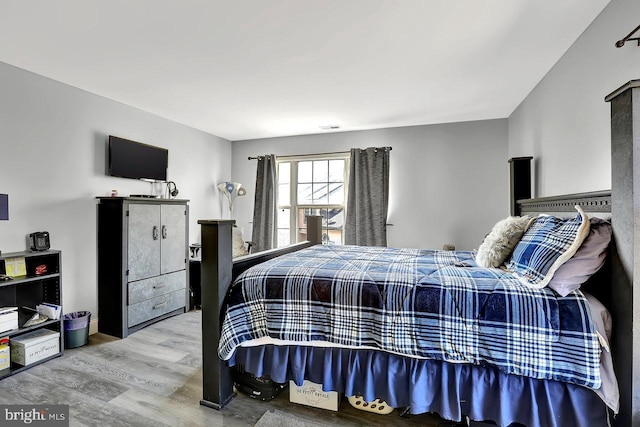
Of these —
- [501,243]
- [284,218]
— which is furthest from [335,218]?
[501,243]

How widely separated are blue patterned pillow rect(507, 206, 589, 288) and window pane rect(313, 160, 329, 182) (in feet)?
10.6

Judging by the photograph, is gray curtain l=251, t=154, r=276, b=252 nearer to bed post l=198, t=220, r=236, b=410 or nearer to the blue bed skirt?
bed post l=198, t=220, r=236, b=410

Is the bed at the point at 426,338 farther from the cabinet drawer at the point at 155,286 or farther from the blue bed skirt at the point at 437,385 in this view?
the cabinet drawer at the point at 155,286

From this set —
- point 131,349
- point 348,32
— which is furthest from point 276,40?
point 131,349

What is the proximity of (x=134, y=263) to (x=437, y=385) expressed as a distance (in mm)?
2852

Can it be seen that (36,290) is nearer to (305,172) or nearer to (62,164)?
(62,164)

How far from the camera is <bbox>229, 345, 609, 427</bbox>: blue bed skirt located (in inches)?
51.7

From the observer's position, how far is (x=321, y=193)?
188 inches

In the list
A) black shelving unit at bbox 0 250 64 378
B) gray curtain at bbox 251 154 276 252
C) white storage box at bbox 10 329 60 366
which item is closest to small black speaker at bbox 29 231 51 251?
black shelving unit at bbox 0 250 64 378

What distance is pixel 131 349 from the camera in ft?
8.61

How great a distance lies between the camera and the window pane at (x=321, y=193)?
15.6 ft

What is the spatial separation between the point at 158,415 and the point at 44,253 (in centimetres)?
170

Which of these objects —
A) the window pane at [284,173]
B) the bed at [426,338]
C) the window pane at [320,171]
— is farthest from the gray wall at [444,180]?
the bed at [426,338]

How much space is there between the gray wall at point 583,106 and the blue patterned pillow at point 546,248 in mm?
512
